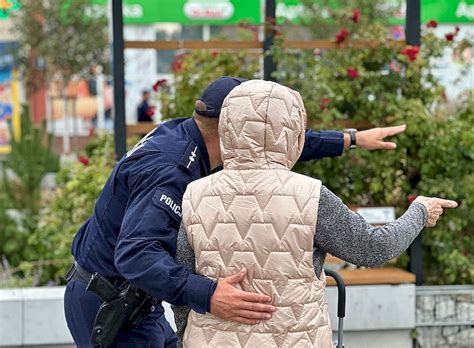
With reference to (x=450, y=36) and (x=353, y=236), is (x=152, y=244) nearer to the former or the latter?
(x=353, y=236)

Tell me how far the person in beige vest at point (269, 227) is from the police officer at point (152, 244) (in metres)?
0.05

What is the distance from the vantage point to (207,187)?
2.95 meters

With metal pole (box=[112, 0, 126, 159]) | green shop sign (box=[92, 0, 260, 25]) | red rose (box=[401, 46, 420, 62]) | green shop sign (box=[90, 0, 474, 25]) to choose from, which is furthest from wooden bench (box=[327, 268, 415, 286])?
green shop sign (box=[92, 0, 260, 25])

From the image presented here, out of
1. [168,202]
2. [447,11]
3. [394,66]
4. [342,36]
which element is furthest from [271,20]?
[447,11]

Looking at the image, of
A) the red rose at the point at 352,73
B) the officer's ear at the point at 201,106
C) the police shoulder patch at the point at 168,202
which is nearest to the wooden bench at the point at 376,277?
the red rose at the point at 352,73

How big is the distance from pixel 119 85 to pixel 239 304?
4.13m

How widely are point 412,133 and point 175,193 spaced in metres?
3.47

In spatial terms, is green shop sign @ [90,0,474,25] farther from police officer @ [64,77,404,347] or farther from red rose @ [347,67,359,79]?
police officer @ [64,77,404,347]

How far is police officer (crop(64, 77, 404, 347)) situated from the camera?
115 inches

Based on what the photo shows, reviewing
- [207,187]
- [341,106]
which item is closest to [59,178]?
[341,106]

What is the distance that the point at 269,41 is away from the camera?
6922mm

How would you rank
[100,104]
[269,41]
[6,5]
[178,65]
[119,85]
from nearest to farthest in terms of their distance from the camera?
[119,85] < [269,41] < [178,65] < [6,5] < [100,104]

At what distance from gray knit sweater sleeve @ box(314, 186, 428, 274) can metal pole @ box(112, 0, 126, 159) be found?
3953 mm

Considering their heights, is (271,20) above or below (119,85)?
above
